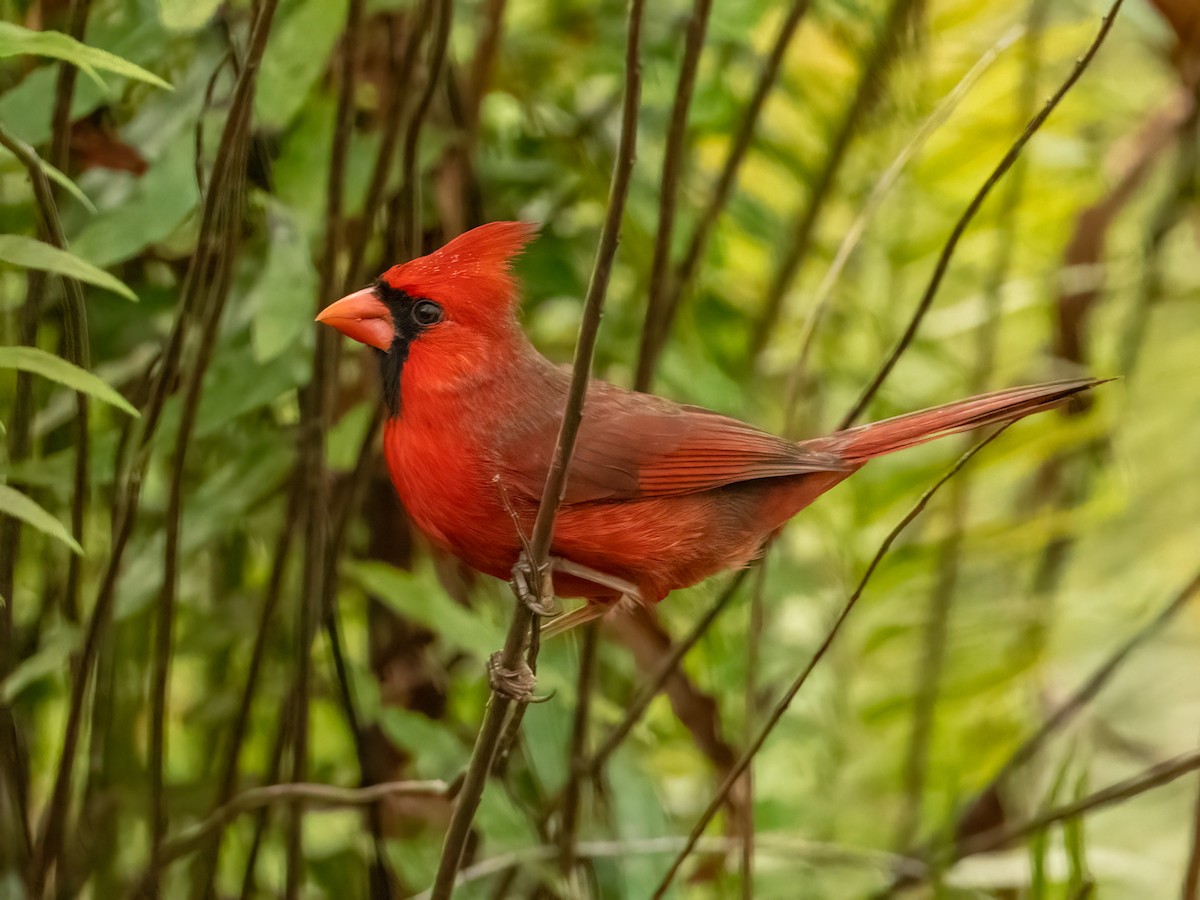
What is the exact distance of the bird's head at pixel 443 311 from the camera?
91cm

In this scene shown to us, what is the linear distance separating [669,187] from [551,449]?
230mm

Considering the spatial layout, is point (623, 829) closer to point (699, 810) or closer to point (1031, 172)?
point (699, 810)

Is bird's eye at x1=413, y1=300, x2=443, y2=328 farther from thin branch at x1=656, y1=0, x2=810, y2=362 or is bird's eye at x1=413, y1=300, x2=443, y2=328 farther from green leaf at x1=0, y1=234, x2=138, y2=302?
thin branch at x1=656, y1=0, x2=810, y2=362

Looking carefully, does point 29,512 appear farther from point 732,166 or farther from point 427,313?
point 732,166

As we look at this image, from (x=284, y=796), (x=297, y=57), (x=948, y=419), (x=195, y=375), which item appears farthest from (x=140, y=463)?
(x=948, y=419)

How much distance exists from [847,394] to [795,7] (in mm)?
1037

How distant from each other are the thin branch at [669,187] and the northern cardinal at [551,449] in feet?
0.18

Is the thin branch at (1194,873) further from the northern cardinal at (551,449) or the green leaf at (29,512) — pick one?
Result: the green leaf at (29,512)

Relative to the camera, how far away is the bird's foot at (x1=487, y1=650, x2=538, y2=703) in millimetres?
863

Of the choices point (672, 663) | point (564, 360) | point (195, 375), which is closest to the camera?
point (195, 375)

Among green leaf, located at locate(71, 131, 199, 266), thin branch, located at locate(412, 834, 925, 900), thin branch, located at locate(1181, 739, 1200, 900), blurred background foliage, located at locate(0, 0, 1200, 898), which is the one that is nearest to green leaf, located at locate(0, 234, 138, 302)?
blurred background foliage, located at locate(0, 0, 1200, 898)

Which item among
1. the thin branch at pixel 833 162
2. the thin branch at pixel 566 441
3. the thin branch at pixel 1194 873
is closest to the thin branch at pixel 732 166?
the thin branch at pixel 833 162

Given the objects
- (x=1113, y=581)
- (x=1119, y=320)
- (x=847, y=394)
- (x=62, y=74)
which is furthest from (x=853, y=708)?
(x=62, y=74)

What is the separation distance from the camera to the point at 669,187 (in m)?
1.06
